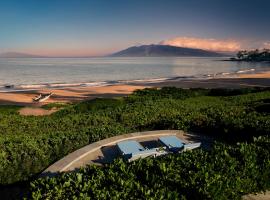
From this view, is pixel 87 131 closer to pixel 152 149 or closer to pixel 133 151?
pixel 133 151

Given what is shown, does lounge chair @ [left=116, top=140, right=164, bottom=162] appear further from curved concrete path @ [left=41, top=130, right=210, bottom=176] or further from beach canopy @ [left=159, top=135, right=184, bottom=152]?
curved concrete path @ [left=41, top=130, right=210, bottom=176]

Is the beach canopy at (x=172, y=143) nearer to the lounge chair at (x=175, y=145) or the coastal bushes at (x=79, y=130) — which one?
the lounge chair at (x=175, y=145)

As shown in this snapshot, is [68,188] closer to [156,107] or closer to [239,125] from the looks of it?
[239,125]

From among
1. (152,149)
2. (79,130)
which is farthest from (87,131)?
(152,149)

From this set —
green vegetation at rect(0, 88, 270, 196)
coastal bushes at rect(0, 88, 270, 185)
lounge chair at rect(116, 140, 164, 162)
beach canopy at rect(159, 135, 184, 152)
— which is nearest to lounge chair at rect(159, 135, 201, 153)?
beach canopy at rect(159, 135, 184, 152)

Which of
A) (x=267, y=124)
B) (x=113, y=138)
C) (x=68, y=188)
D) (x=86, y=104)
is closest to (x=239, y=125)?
(x=267, y=124)

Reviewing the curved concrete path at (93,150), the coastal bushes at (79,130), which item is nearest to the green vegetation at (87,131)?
the coastal bushes at (79,130)
